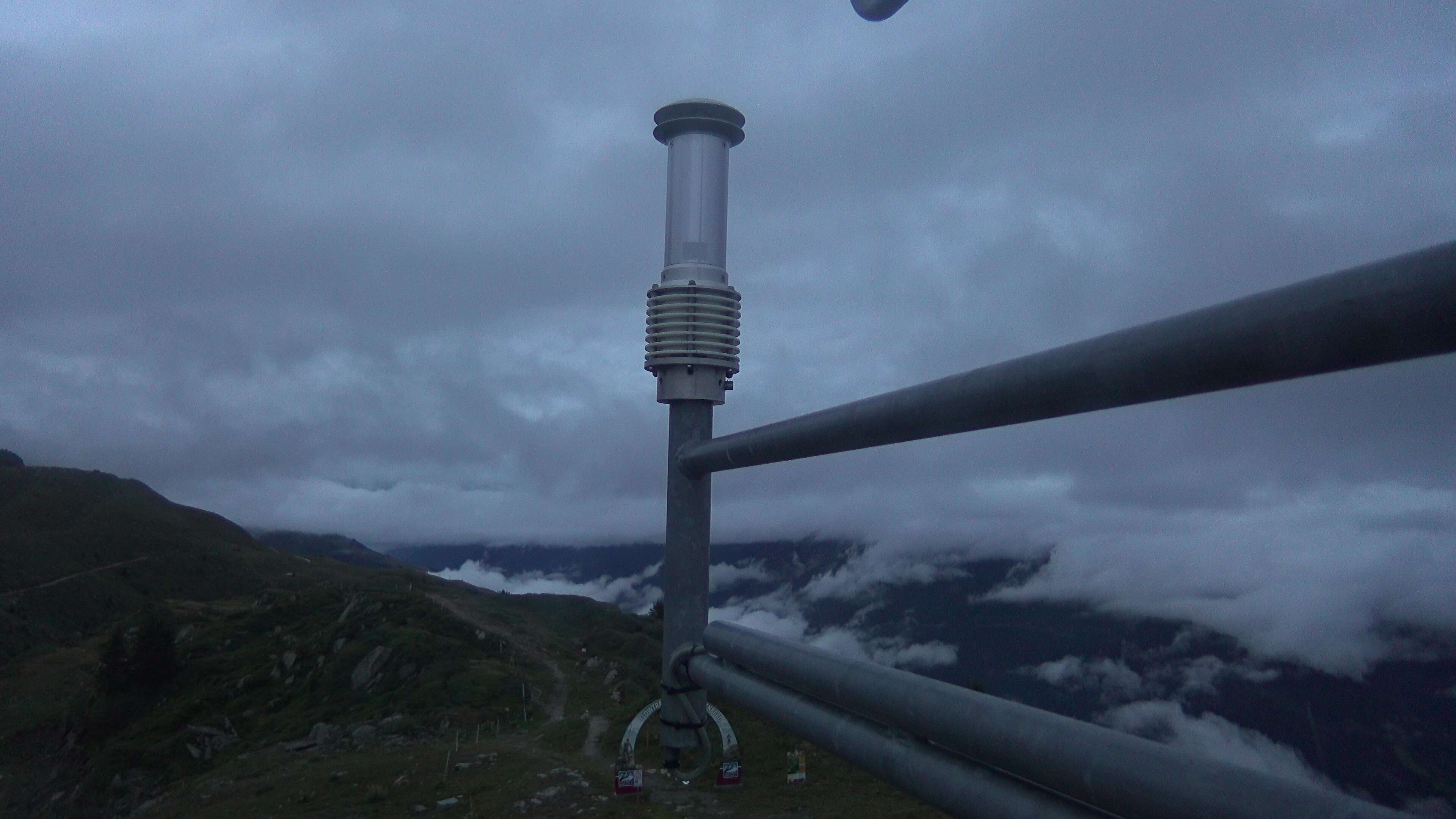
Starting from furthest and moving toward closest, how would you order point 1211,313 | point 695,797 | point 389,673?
point 389,673, point 695,797, point 1211,313

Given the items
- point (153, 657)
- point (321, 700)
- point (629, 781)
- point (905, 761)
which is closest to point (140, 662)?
point (153, 657)

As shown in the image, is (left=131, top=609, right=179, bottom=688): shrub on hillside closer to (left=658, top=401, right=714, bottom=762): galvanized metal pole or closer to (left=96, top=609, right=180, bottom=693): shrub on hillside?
(left=96, top=609, right=180, bottom=693): shrub on hillside

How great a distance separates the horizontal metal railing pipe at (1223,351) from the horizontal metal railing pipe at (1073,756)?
0.55 m

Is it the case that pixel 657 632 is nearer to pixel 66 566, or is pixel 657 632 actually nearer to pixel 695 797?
pixel 695 797

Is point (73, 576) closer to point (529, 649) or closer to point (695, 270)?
point (529, 649)

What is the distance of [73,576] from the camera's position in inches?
3410

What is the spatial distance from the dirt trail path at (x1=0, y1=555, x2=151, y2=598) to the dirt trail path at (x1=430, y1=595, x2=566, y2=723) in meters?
39.3

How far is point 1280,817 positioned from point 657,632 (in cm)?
5518

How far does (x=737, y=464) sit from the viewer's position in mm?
3205

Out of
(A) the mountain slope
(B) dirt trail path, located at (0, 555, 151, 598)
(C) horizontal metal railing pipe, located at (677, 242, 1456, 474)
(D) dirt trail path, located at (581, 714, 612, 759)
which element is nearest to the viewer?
(C) horizontal metal railing pipe, located at (677, 242, 1456, 474)

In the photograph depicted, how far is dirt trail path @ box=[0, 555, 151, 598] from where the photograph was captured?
264ft

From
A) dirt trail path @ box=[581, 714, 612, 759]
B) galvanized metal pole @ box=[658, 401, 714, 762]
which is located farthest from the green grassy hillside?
galvanized metal pole @ box=[658, 401, 714, 762]

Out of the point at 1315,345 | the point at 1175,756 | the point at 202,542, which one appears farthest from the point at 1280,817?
the point at 202,542

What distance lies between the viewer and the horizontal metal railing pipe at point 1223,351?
1.18 metres
